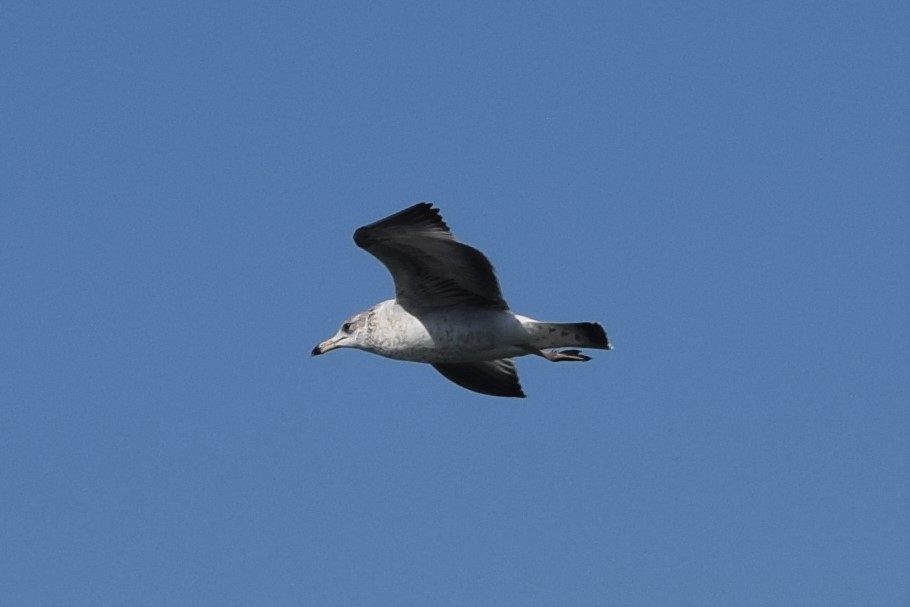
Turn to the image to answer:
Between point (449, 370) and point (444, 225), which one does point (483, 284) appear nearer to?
point (444, 225)

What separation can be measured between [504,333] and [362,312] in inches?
78.2

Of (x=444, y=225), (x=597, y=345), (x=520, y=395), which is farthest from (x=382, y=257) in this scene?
(x=520, y=395)

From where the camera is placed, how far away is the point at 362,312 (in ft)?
73.8

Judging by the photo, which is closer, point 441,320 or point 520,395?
point 441,320

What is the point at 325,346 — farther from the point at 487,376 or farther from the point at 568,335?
the point at 568,335

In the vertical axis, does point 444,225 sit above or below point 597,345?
above

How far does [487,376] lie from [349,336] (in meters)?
2.59

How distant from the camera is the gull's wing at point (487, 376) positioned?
24.4m

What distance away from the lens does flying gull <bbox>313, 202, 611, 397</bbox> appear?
20.6 meters

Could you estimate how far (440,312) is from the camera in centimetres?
2166

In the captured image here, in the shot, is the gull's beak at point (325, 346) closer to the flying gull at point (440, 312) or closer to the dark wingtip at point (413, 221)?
the flying gull at point (440, 312)

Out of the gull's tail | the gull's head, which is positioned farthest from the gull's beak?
the gull's tail

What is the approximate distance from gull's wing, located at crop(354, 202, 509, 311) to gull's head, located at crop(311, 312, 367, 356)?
0.72 m

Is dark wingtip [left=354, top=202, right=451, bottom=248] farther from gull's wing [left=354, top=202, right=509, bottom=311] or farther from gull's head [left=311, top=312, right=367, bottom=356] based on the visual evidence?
gull's head [left=311, top=312, right=367, bottom=356]
